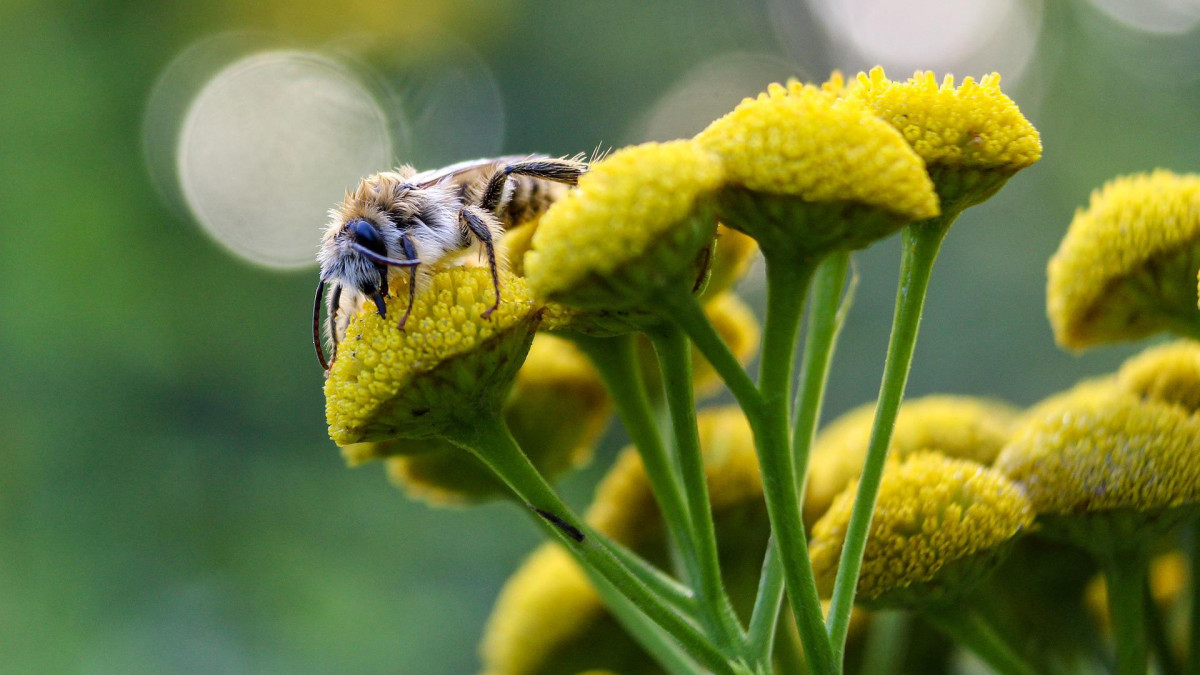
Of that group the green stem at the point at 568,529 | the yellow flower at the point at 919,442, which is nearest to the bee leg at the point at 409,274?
the green stem at the point at 568,529

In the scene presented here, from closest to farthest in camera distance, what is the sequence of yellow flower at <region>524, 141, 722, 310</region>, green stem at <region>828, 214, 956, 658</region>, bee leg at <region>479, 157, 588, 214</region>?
yellow flower at <region>524, 141, 722, 310</region> → green stem at <region>828, 214, 956, 658</region> → bee leg at <region>479, 157, 588, 214</region>

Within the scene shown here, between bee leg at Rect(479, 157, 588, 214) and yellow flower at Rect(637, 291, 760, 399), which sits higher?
bee leg at Rect(479, 157, 588, 214)

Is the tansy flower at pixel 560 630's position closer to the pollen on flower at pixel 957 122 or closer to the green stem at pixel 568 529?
the green stem at pixel 568 529

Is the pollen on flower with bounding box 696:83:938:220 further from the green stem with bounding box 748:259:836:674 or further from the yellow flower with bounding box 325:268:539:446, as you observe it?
the yellow flower with bounding box 325:268:539:446

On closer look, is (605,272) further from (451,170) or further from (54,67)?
(54,67)

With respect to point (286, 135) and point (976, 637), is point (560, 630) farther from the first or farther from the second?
point (286, 135)

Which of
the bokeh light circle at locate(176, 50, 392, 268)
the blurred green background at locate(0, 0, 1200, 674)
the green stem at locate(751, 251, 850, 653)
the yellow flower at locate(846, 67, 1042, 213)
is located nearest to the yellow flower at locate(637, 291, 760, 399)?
the green stem at locate(751, 251, 850, 653)
